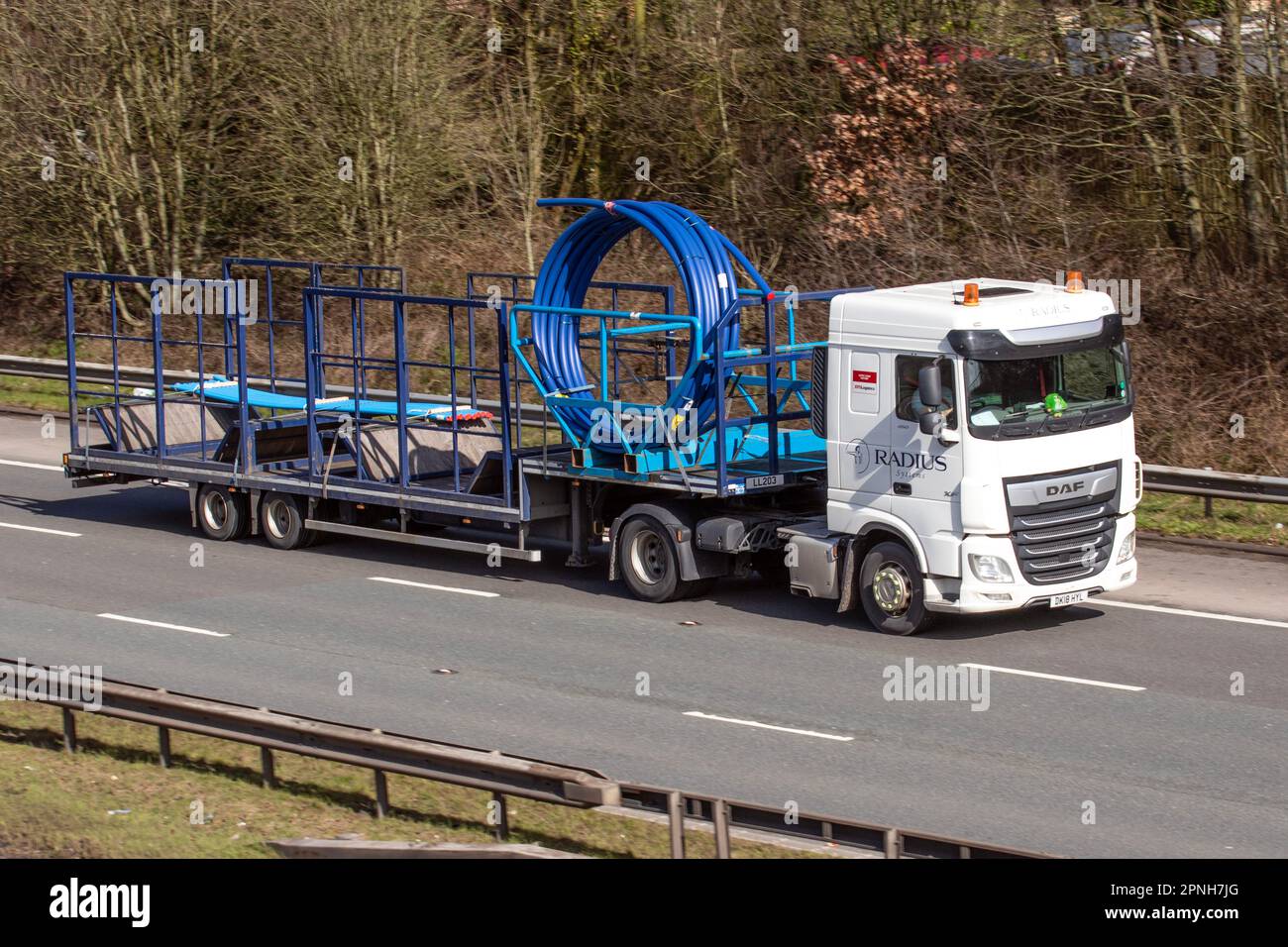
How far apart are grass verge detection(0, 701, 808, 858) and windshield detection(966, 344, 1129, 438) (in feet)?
16.5

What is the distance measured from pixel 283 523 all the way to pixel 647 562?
175 inches

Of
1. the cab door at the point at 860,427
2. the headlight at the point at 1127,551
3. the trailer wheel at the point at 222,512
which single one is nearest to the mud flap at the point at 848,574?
the cab door at the point at 860,427

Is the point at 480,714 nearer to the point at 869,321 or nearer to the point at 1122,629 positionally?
the point at 869,321

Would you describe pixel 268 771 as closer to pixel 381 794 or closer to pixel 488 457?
pixel 381 794

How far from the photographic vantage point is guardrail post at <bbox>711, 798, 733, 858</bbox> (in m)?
7.73

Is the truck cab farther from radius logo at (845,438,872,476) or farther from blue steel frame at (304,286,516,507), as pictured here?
blue steel frame at (304,286,516,507)

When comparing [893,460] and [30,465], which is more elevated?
[893,460]

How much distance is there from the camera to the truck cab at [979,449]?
12797 millimetres

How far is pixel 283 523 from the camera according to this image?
17219 millimetres

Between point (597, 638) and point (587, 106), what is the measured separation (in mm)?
19564

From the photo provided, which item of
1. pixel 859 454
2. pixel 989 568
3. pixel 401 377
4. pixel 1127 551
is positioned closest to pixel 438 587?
pixel 401 377

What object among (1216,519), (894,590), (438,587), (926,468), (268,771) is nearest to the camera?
(268,771)
